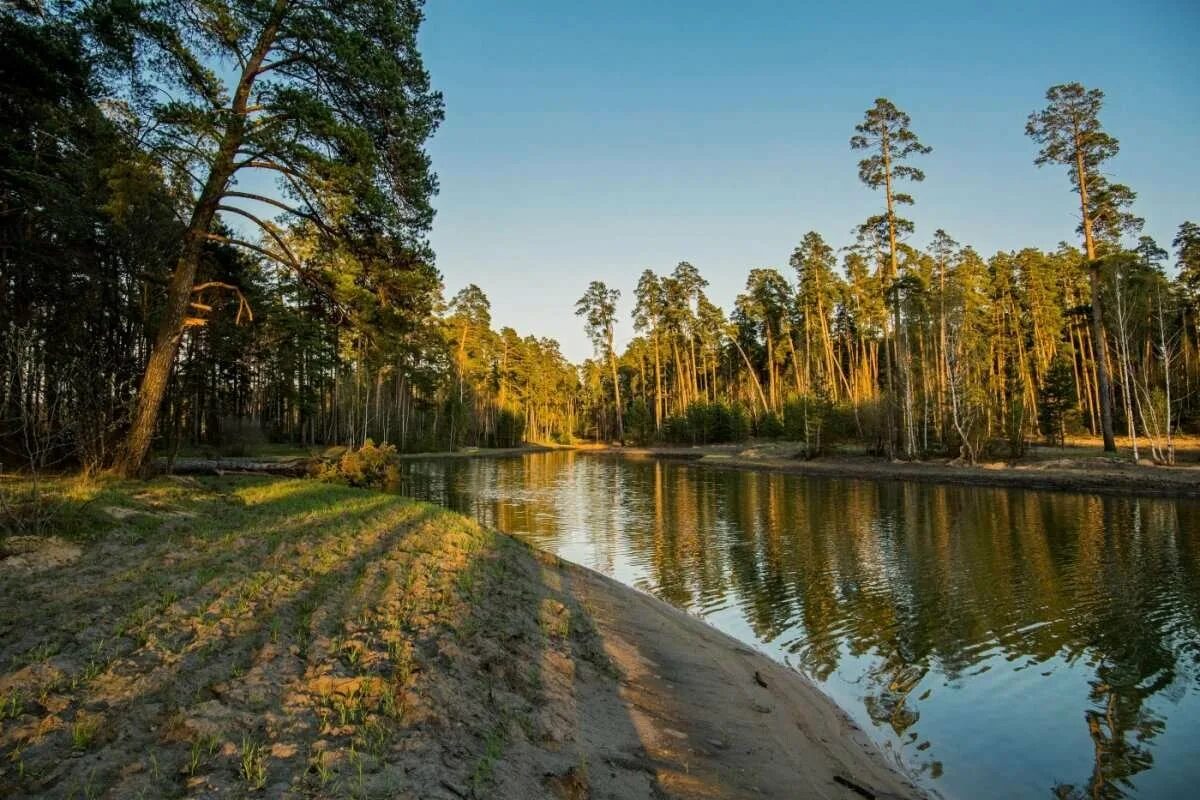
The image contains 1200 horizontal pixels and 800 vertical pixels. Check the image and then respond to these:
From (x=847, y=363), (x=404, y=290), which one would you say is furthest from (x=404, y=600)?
(x=847, y=363)

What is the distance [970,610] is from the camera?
400 inches

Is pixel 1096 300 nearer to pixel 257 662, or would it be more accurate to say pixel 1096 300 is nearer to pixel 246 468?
pixel 257 662

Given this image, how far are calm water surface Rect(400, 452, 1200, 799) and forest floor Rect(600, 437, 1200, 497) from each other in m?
1.80

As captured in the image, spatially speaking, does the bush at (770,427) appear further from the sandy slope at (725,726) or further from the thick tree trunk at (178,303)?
the sandy slope at (725,726)

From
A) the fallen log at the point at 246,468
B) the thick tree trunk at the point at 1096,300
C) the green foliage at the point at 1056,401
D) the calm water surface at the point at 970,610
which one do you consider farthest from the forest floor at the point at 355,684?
the green foliage at the point at 1056,401

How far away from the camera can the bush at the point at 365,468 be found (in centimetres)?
2377

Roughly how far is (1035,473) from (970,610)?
20712 millimetres

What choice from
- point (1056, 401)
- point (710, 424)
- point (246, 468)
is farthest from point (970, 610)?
point (710, 424)

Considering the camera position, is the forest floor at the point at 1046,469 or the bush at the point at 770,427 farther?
the bush at the point at 770,427

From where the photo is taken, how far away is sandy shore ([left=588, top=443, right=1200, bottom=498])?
889 inches

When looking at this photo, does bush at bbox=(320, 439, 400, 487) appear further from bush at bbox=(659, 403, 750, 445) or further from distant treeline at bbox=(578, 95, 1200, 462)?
bush at bbox=(659, 403, 750, 445)

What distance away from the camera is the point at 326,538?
29.2 feet

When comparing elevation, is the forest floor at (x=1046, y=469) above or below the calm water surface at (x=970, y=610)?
above

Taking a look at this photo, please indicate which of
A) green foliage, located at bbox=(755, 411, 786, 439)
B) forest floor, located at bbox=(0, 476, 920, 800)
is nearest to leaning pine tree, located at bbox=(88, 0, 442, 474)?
forest floor, located at bbox=(0, 476, 920, 800)
